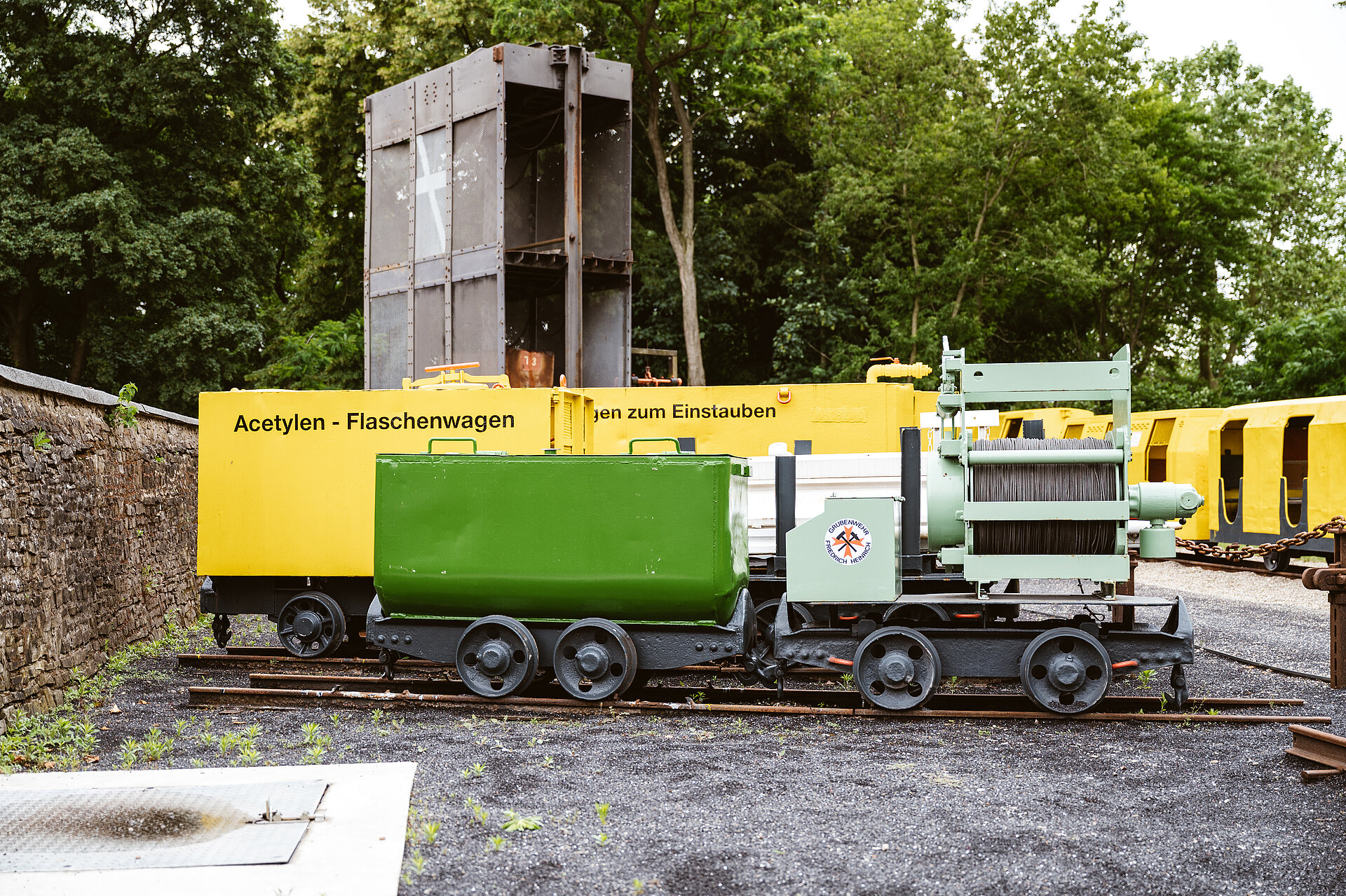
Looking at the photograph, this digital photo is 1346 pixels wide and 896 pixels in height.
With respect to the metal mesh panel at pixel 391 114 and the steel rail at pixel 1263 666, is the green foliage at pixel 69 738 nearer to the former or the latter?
the steel rail at pixel 1263 666

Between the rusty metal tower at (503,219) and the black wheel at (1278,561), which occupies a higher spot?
the rusty metal tower at (503,219)

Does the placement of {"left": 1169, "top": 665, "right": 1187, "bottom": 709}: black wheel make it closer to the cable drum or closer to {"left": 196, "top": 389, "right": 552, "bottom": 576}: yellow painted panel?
the cable drum

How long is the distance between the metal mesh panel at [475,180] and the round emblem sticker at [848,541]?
12.2 m

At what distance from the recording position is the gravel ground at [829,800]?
502 centimetres

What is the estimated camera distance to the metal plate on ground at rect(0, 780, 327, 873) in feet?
16.2

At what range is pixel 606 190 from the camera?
2095 cm

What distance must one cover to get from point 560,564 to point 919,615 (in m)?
3.10

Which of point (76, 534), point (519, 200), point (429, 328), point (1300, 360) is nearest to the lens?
point (76, 534)

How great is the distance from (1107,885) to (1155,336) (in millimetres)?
38906

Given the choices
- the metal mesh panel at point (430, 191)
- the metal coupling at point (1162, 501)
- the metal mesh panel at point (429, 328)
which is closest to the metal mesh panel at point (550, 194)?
the metal mesh panel at point (430, 191)

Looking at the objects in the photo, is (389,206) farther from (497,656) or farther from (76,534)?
(497,656)

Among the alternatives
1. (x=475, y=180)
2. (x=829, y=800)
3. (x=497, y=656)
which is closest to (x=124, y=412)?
(x=497, y=656)

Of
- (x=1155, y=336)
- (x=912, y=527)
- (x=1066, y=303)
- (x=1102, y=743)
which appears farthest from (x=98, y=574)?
(x=1155, y=336)

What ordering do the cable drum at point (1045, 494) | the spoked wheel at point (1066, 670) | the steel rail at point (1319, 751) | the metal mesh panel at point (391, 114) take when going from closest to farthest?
1. the steel rail at point (1319, 751)
2. the cable drum at point (1045, 494)
3. the spoked wheel at point (1066, 670)
4. the metal mesh panel at point (391, 114)
